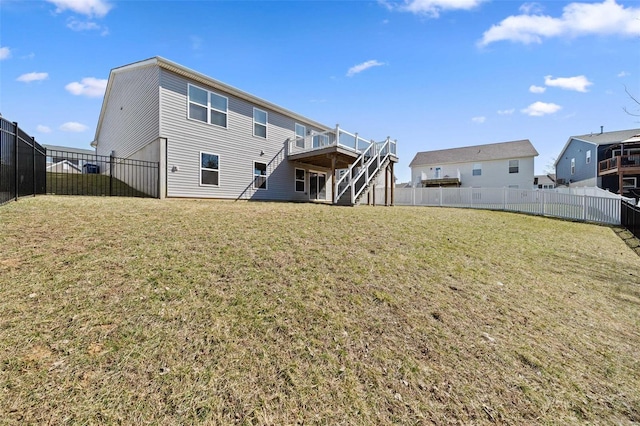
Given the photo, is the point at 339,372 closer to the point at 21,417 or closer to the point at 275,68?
the point at 21,417

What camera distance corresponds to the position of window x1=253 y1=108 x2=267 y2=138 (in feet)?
49.1

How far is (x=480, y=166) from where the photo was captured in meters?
31.0

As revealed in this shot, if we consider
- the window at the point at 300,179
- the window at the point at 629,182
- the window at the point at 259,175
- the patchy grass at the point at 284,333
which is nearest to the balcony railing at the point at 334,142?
the window at the point at 300,179

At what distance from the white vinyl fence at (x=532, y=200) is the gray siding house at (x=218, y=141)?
16.2 ft

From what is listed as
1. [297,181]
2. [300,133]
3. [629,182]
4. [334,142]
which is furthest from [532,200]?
[629,182]

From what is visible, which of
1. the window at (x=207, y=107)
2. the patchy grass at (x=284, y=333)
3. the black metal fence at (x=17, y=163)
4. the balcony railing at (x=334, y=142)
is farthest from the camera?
the balcony railing at (x=334, y=142)

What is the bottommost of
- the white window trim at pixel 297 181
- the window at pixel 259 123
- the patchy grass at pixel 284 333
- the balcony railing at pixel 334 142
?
the patchy grass at pixel 284 333

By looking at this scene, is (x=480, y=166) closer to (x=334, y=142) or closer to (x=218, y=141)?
(x=334, y=142)

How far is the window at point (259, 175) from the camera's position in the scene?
15.0 m

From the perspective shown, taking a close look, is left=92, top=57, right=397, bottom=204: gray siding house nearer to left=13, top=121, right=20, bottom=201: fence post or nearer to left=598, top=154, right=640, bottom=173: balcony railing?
left=13, top=121, right=20, bottom=201: fence post

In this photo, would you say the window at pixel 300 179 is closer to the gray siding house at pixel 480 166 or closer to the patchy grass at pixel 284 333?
the patchy grass at pixel 284 333

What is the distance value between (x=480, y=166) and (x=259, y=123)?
86.8ft

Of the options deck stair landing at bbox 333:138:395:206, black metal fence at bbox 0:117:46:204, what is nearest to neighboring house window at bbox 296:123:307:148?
deck stair landing at bbox 333:138:395:206

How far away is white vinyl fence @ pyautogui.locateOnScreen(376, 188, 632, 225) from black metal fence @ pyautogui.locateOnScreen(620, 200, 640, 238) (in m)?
0.40
